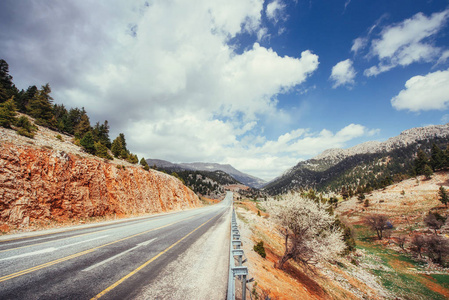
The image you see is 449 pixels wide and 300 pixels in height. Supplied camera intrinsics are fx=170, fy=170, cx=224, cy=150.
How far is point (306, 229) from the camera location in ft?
46.2

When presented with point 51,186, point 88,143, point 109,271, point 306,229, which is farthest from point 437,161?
point 88,143

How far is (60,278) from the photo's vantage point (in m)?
5.33

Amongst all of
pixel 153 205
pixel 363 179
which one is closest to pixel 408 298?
pixel 153 205

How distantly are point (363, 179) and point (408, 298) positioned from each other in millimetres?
213583

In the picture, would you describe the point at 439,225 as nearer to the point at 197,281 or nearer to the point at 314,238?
the point at 314,238

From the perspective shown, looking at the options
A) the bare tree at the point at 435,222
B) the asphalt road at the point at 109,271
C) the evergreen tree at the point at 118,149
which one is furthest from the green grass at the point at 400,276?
the evergreen tree at the point at 118,149

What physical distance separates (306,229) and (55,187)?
→ 2462 centimetres

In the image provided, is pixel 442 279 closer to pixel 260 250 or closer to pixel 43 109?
pixel 260 250

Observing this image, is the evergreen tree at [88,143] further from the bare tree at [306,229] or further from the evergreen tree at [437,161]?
the evergreen tree at [437,161]

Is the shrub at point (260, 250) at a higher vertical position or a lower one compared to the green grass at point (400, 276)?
higher

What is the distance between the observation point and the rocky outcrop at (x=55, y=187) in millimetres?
14250

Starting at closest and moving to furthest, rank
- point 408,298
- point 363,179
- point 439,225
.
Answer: point 408,298
point 439,225
point 363,179

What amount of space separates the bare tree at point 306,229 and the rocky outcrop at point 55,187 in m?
21.3

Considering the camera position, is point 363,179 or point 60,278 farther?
point 363,179
